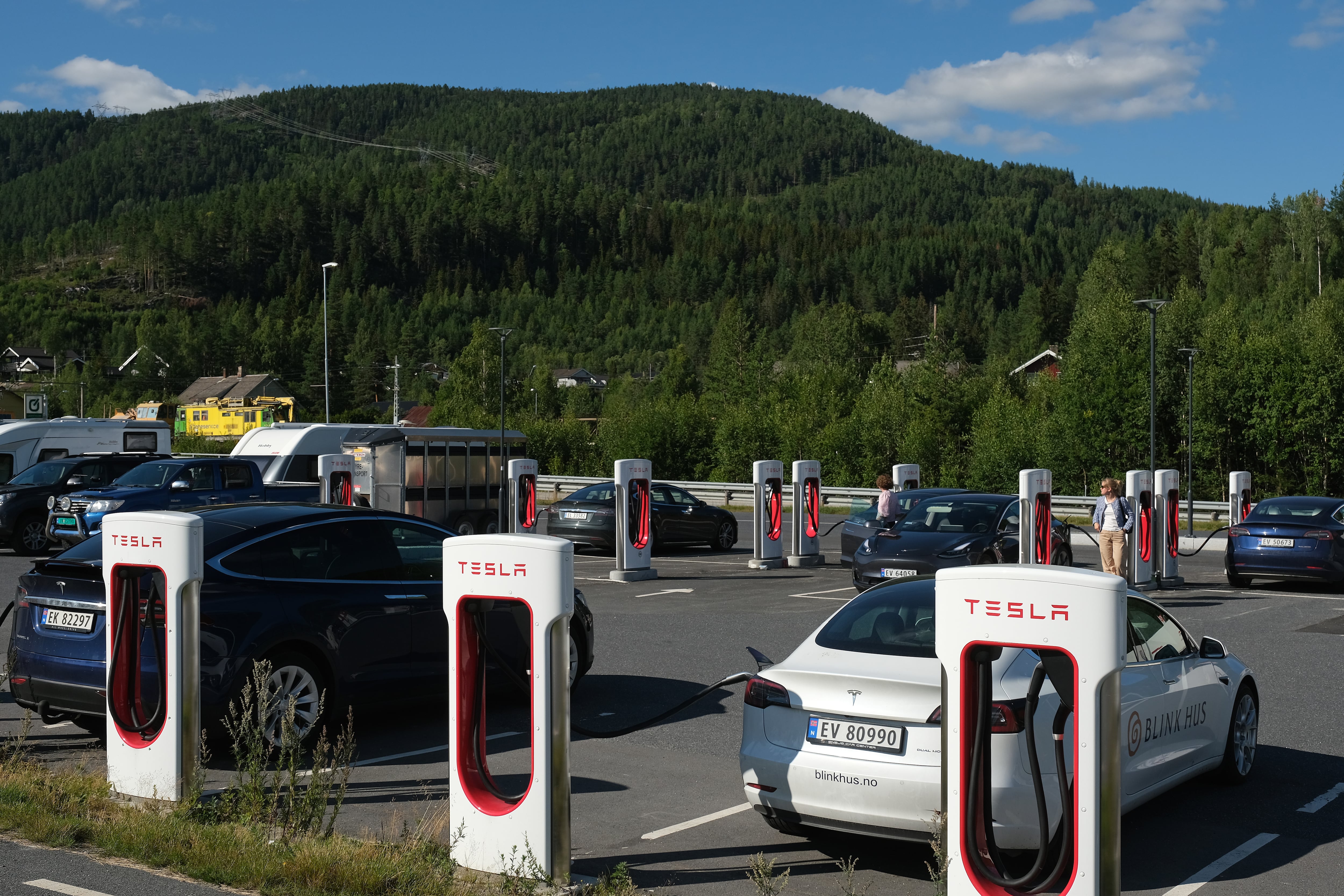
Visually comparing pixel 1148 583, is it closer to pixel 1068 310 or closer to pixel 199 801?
pixel 199 801

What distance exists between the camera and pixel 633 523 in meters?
19.8

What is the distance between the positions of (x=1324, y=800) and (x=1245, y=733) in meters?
0.55

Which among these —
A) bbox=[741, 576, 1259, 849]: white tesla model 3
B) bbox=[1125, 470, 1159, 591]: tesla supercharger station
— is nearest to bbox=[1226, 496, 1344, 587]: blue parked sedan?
bbox=[1125, 470, 1159, 591]: tesla supercharger station

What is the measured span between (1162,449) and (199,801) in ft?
193

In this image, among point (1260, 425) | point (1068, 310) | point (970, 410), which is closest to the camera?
point (1260, 425)

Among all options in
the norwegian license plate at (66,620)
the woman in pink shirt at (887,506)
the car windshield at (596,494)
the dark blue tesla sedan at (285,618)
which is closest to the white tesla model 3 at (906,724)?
the dark blue tesla sedan at (285,618)

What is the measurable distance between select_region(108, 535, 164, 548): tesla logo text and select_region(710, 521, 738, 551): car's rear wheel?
19.8 metres

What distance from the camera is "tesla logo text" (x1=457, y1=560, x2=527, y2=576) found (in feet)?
17.4

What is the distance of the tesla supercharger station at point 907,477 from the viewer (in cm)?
2402

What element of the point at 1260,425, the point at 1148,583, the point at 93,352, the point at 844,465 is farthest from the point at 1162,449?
the point at 93,352

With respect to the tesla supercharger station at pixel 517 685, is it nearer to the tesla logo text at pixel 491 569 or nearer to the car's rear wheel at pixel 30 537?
the tesla logo text at pixel 491 569

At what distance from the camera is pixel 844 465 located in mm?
59438

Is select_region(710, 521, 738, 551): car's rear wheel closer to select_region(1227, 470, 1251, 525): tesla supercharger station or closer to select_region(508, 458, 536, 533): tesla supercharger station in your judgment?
select_region(508, 458, 536, 533): tesla supercharger station

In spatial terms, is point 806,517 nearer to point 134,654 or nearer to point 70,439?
point 134,654
